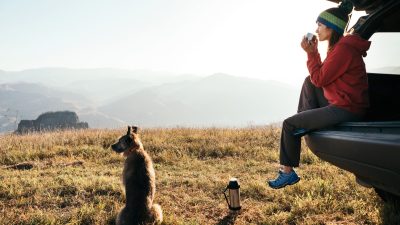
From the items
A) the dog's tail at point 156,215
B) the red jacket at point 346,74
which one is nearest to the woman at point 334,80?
the red jacket at point 346,74

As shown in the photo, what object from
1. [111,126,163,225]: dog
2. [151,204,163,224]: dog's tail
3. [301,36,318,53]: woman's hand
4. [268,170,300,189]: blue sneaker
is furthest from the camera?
[151,204,163,224]: dog's tail

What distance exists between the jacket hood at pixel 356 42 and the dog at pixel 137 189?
292cm

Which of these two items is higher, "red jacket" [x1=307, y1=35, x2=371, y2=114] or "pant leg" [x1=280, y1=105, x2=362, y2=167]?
"red jacket" [x1=307, y1=35, x2=371, y2=114]

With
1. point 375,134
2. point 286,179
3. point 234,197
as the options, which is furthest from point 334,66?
point 234,197

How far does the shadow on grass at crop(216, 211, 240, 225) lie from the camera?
5.16 meters

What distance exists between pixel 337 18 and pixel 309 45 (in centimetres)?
41

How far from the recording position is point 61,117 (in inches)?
3994

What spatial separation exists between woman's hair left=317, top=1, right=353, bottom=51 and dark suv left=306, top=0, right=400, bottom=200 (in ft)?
0.35

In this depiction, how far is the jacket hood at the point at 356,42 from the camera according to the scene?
383cm

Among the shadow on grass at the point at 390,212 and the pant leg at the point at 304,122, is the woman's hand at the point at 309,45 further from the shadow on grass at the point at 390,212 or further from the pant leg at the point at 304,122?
the shadow on grass at the point at 390,212

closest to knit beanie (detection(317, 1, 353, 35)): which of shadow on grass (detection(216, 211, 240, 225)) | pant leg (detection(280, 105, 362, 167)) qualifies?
pant leg (detection(280, 105, 362, 167))

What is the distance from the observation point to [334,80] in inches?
153

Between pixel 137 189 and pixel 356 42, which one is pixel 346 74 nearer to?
pixel 356 42

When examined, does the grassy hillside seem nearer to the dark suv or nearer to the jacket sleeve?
the dark suv
